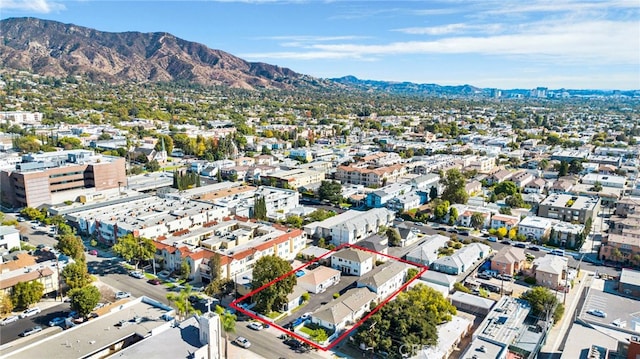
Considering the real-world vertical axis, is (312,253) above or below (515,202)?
below

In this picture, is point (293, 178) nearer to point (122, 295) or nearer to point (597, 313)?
point (122, 295)

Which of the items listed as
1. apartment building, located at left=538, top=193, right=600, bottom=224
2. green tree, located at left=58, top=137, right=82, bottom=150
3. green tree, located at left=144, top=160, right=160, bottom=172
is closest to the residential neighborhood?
apartment building, located at left=538, top=193, right=600, bottom=224

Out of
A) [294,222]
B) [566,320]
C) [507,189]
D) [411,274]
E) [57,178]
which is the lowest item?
[566,320]

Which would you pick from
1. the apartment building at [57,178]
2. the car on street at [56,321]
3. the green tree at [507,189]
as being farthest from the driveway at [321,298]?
the apartment building at [57,178]

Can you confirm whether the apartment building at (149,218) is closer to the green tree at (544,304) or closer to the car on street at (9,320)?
the car on street at (9,320)

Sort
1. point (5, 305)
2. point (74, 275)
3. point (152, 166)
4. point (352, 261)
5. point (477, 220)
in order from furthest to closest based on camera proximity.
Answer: point (152, 166) < point (477, 220) < point (352, 261) < point (74, 275) < point (5, 305)

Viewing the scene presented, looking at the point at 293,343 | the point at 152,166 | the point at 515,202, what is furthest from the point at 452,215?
the point at 152,166

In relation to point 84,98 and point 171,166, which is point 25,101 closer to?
point 84,98
